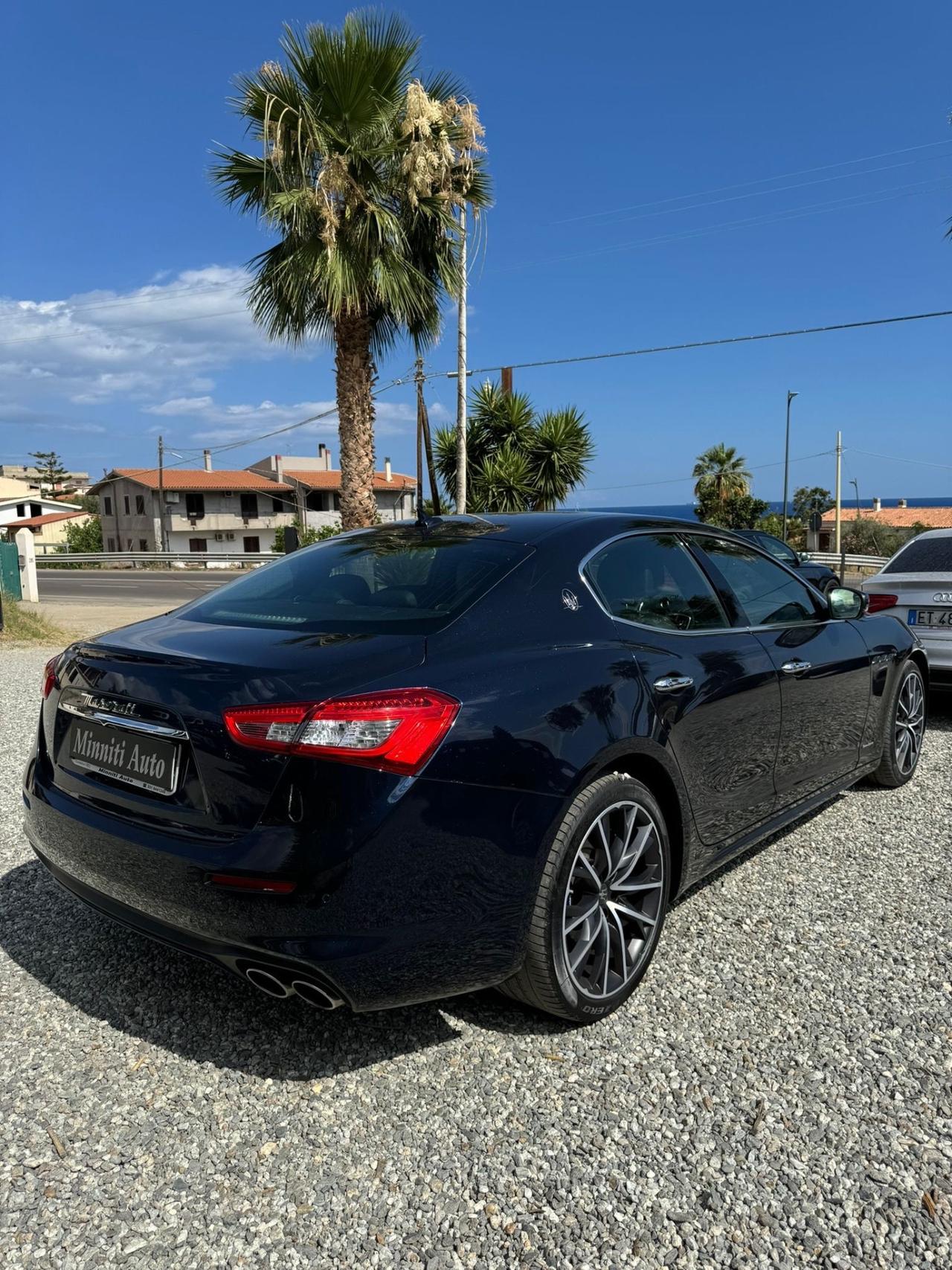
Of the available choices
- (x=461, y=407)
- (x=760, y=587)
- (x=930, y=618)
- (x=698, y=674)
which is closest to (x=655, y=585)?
(x=698, y=674)

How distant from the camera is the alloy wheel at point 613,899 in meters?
2.70

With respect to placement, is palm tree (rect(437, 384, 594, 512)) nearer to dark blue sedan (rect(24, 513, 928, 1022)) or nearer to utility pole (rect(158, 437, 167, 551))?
dark blue sedan (rect(24, 513, 928, 1022))

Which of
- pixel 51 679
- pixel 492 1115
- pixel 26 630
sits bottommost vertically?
pixel 492 1115

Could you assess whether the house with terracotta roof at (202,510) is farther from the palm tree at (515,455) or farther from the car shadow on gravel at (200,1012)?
the car shadow on gravel at (200,1012)

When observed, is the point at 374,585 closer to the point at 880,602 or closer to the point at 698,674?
the point at 698,674

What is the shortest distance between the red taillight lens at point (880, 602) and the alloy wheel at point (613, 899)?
4.31 meters

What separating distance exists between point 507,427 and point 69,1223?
80.1 feet

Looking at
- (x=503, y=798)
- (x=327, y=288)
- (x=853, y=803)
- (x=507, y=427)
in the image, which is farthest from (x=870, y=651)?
(x=507, y=427)

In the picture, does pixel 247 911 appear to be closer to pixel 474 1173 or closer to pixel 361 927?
pixel 361 927

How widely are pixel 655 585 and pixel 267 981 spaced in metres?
1.83

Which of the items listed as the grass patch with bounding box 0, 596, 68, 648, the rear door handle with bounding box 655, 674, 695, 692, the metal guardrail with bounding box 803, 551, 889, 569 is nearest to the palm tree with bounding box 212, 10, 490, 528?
the grass patch with bounding box 0, 596, 68, 648

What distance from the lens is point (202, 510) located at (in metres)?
66.9

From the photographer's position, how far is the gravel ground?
6.49 ft

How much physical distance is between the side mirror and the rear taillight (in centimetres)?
275
